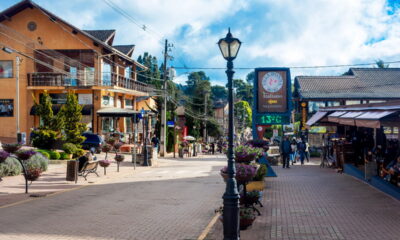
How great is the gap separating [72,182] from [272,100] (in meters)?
8.67

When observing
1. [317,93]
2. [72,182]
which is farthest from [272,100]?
[317,93]

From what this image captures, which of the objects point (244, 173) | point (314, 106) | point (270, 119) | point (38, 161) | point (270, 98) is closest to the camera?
point (244, 173)

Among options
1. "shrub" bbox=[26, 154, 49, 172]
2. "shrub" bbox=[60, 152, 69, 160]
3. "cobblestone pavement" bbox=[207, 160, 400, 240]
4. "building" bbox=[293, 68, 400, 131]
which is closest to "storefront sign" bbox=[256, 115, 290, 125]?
"cobblestone pavement" bbox=[207, 160, 400, 240]

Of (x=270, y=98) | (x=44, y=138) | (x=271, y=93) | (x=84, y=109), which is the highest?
(x=84, y=109)

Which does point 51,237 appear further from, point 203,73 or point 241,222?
point 203,73

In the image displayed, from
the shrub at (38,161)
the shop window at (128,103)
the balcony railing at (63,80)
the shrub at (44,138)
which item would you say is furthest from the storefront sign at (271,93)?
the shop window at (128,103)

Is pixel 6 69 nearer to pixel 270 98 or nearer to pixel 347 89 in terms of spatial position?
pixel 270 98

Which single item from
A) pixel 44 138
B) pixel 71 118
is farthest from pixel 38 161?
pixel 71 118

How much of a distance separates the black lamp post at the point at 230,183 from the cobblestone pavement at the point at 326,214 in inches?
32.4

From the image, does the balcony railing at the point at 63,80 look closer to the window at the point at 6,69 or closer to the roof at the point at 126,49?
the window at the point at 6,69

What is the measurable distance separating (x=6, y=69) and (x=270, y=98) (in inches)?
1199

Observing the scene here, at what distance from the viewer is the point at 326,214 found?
1041 centimetres

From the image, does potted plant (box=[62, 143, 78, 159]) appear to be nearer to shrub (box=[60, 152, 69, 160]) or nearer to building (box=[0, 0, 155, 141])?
shrub (box=[60, 152, 69, 160])

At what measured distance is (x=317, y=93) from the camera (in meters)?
46.9
